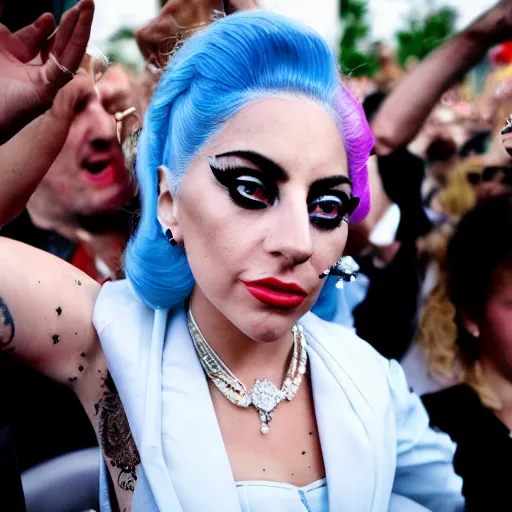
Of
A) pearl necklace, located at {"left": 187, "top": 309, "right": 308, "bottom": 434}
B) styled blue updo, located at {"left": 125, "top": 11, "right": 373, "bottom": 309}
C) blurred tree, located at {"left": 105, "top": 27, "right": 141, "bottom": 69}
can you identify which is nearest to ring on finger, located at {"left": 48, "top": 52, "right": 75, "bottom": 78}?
styled blue updo, located at {"left": 125, "top": 11, "right": 373, "bottom": 309}

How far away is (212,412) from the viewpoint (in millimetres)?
1070

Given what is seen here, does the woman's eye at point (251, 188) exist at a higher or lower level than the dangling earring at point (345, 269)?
higher

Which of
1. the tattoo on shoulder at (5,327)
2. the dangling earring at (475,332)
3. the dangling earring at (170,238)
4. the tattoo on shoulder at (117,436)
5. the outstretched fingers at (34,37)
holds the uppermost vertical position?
the outstretched fingers at (34,37)

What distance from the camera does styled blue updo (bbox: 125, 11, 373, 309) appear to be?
105 cm

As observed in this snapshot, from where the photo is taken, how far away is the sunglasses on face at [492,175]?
2.28 metres

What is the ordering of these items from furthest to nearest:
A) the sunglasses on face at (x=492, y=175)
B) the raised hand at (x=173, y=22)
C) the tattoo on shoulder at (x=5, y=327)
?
the sunglasses on face at (x=492, y=175), the raised hand at (x=173, y=22), the tattoo on shoulder at (x=5, y=327)

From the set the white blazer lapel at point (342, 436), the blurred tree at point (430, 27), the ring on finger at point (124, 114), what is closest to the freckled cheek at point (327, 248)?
the white blazer lapel at point (342, 436)

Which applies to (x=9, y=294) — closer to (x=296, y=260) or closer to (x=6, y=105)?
(x=6, y=105)

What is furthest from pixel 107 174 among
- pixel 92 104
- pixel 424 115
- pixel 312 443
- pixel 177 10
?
pixel 424 115

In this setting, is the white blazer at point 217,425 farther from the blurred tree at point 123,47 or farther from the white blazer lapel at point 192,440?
the blurred tree at point 123,47

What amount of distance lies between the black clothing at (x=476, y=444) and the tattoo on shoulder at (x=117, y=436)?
0.82 m

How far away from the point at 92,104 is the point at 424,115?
3.30 feet

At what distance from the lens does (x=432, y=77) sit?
1753 mm

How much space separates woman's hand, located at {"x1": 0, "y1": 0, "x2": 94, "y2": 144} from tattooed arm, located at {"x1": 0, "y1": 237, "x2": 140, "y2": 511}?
0.23 m
